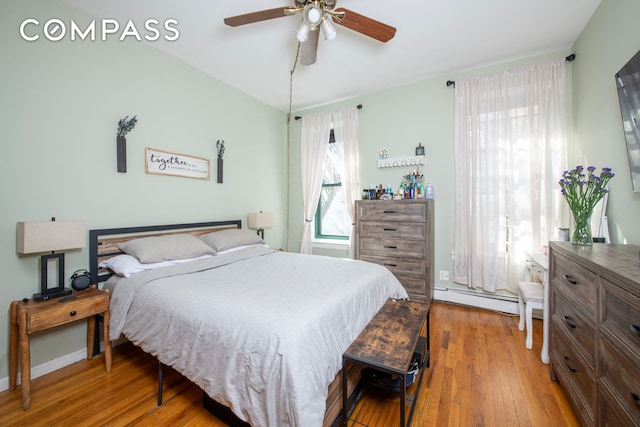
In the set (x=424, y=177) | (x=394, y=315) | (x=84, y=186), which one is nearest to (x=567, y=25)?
(x=424, y=177)

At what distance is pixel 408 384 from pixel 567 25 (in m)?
3.34

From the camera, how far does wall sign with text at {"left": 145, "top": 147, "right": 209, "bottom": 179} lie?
2547 millimetres

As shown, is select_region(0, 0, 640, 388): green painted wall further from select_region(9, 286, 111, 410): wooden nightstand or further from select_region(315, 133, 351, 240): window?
select_region(315, 133, 351, 240): window

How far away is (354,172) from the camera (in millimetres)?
3723

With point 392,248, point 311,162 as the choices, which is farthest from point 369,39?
point 392,248

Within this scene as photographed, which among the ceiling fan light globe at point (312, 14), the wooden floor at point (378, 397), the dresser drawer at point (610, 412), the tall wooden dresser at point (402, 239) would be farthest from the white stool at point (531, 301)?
the ceiling fan light globe at point (312, 14)

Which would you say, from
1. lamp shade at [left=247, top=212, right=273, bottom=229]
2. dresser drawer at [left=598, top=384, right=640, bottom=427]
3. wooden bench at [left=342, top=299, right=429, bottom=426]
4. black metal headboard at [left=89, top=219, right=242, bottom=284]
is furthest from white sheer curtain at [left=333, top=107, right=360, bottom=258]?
dresser drawer at [left=598, top=384, right=640, bottom=427]

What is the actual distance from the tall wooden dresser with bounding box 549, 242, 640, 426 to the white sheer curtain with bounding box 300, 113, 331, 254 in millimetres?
2965

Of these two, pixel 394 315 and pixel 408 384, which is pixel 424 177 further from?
pixel 408 384

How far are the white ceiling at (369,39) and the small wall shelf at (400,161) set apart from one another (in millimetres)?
997

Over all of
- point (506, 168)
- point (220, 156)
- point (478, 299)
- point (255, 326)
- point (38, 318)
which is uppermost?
point (220, 156)

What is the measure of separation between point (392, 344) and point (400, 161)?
2555 millimetres

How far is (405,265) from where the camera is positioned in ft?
9.87

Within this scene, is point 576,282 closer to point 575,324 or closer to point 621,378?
point 575,324
